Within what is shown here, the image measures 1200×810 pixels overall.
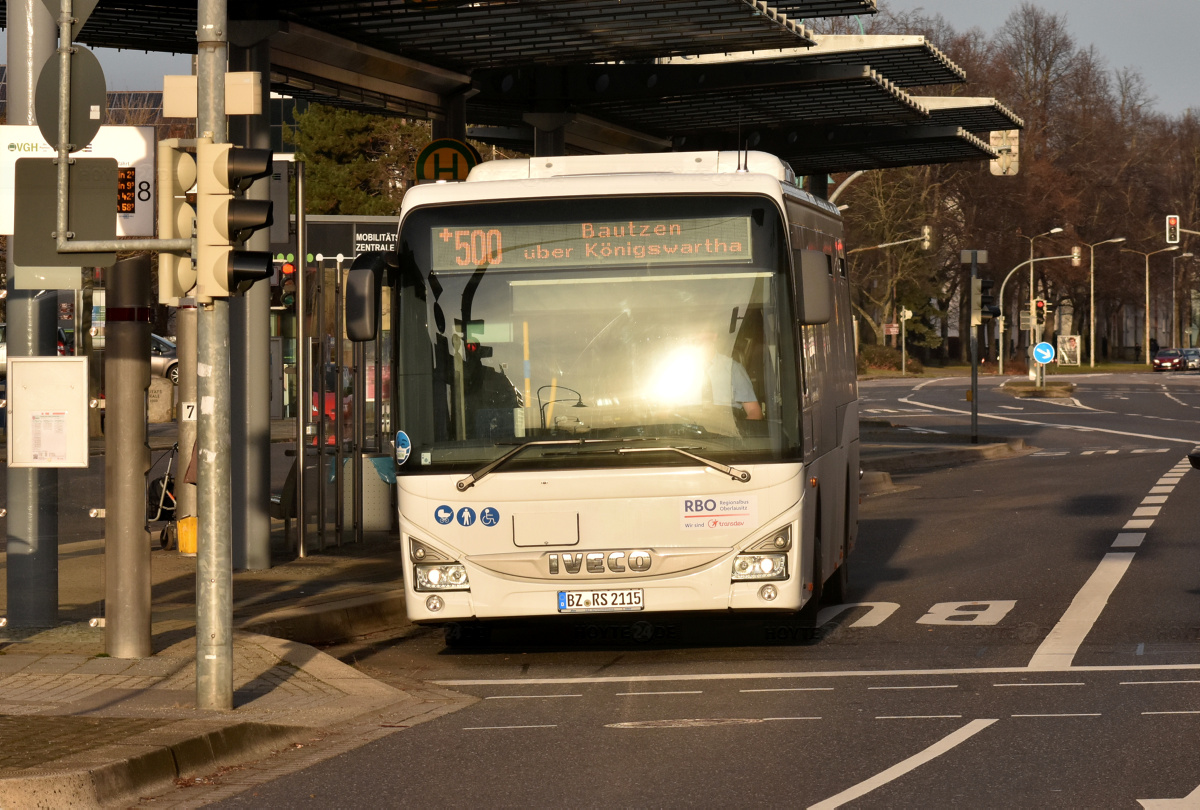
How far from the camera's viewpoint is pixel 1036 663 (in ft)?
34.3

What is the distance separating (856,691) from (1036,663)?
1452 millimetres

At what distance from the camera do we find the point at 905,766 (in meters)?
7.50

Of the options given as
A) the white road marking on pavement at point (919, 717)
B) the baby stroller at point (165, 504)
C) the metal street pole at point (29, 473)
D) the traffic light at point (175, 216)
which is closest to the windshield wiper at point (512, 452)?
the traffic light at point (175, 216)

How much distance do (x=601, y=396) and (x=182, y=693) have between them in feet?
9.49

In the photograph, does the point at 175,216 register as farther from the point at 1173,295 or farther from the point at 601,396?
the point at 1173,295

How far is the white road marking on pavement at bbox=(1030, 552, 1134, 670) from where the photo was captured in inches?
420

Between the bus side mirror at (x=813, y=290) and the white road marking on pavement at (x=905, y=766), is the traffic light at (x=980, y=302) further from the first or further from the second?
the white road marking on pavement at (x=905, y=766)

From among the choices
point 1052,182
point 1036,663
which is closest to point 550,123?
point 1036,663

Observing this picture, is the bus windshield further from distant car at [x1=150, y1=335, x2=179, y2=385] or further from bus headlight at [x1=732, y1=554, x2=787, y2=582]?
distant car at [x1=150, y1=335, x2=179, y2=385]

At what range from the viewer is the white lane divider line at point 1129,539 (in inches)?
659

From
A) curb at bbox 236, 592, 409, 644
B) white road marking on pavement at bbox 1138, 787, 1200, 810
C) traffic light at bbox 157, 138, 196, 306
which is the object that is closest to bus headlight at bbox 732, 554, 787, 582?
curb at bbox 236, 592, 409, 644

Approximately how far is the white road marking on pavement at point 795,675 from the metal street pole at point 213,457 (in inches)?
73.9

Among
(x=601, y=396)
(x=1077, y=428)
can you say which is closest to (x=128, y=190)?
(x=601, y=396)

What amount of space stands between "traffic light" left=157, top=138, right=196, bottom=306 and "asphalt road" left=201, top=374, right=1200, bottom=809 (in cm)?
240
